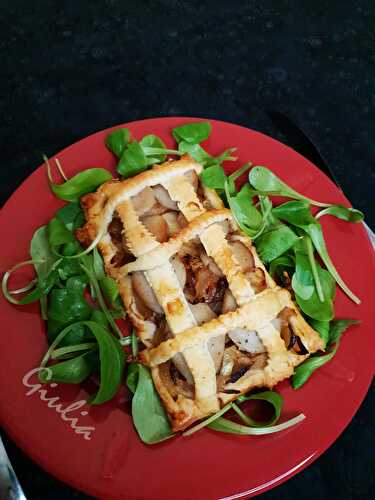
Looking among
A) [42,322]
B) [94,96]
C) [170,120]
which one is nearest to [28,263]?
[42,322]

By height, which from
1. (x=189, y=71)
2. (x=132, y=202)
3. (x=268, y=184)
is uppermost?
(x=189, y=71)

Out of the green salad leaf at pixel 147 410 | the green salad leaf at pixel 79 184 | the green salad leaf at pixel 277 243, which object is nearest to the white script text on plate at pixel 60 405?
the green salad leaf at pixel 147 410

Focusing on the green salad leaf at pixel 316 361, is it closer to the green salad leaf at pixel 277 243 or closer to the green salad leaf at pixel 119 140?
the green salad leaf at pixel 277 243

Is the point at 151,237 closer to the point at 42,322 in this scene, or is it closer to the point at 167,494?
the point at 42,322

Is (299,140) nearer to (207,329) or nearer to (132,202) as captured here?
(132,202)

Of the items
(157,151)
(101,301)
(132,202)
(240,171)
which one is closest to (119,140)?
(157,151)

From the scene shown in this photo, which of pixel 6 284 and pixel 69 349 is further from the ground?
pixel 6 284
